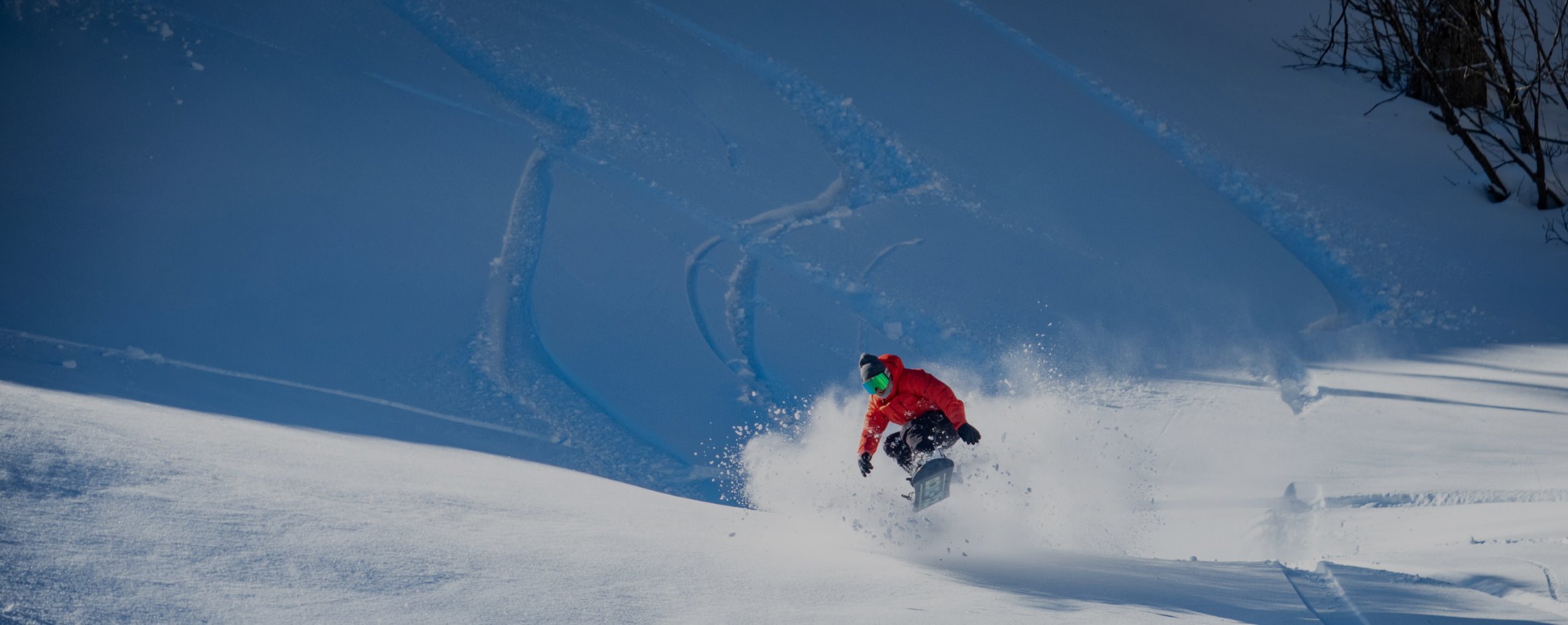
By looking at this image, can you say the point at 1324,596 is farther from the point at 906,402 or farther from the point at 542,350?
the point at 542,350

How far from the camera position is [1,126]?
812 centimetres

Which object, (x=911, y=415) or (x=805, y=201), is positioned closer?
(x=911, y=415)

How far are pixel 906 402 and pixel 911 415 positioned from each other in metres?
0.09

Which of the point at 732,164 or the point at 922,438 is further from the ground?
the point at 732,164

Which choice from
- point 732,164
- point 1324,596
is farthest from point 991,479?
point 732,164

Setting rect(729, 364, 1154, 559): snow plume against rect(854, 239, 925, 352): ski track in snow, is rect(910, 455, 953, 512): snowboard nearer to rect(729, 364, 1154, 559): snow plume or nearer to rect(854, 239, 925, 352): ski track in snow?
rect(729, 364, 1154, 559): snow plume

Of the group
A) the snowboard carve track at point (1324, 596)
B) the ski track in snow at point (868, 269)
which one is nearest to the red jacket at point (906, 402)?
the ski track in snow at point (868, 269)

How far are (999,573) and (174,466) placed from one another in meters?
3.59

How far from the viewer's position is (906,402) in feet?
17.9

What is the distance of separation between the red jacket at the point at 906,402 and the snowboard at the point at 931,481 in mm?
484

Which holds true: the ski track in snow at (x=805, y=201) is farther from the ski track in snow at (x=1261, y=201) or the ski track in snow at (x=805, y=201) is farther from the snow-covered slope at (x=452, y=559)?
the ski track in snow at (x=1261, y=201)

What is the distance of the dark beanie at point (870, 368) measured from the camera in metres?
5.19

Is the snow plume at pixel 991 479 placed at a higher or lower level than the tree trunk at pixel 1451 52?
lower

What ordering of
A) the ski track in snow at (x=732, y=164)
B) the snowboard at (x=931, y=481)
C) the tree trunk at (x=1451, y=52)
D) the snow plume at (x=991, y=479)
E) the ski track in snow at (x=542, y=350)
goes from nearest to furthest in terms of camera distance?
the snowboard at (x=931, y=481), the snow plume at (x=991, y=479), the ski track in snow at (x=542, y=350), the ski track in snow at (x=732, y=164), the tree trunk at (x=1451, y=52)
